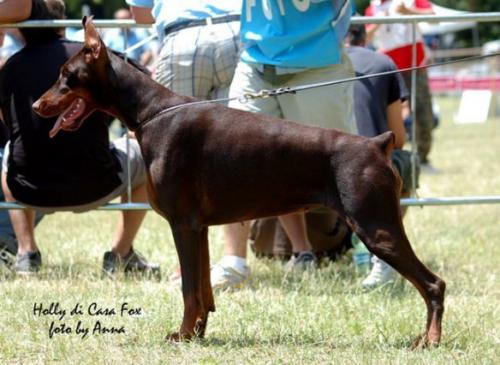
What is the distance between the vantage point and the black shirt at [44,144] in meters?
6.00

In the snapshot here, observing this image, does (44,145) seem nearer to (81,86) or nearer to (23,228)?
(23,228)

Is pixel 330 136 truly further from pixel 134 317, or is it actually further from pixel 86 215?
pixel 86 215

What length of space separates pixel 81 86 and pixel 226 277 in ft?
6.09

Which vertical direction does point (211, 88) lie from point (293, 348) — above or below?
above

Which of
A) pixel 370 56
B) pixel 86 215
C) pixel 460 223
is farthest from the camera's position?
pixel 86 215

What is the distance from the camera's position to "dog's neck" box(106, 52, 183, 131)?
15.4ft

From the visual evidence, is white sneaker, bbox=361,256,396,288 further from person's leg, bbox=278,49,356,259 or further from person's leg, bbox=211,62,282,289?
person's leg, bbox=278,49,356,259

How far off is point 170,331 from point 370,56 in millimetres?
2829

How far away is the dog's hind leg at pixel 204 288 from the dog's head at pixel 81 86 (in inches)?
31.2

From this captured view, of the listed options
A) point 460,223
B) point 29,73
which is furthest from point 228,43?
point 460,223

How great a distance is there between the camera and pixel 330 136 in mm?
4504

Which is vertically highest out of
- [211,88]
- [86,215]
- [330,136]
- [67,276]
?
[330,136]

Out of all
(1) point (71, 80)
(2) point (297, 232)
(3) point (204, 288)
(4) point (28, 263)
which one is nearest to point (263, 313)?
(3) point (204, 288)

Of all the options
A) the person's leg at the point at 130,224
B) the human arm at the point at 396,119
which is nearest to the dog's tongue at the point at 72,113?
the person's leg at the point at 130,224
